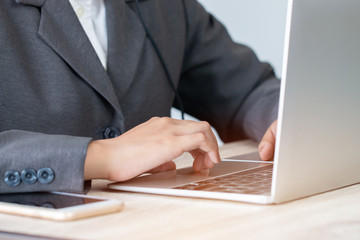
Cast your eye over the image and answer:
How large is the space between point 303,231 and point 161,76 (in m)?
0.91

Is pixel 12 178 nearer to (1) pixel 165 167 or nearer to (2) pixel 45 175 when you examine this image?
(2) pixel 45 175

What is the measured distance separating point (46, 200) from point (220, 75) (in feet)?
3.27

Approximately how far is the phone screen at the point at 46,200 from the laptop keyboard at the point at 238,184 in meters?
0.14

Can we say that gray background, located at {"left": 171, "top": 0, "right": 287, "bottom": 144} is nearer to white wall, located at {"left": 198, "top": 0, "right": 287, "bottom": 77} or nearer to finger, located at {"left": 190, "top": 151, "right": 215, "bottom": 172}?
white wall, located at {"left": 198, "top": 0, "right": 287, "bottom": 77}

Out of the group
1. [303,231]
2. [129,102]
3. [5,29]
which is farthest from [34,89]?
[303,231]

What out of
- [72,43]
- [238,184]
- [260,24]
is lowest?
[260,24]

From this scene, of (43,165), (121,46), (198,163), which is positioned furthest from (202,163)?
(121,46)

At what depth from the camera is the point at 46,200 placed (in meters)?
0.69

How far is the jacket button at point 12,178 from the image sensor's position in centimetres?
75

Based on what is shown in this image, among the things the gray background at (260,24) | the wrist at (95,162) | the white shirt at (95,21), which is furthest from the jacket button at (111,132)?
the gray background at (260,24)

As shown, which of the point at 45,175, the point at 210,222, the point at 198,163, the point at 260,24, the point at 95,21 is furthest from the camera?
the point at 260,24

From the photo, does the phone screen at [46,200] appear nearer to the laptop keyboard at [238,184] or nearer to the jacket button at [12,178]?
the jacket button at [12,178]

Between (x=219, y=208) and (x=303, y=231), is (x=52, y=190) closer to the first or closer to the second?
(x=219, y=208)

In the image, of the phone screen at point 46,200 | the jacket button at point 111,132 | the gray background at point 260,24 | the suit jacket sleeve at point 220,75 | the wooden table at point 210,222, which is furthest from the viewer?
the gray background at point 260,24
